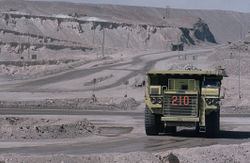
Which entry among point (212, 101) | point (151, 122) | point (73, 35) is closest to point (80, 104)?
point (151, 122)

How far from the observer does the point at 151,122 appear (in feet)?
96.3

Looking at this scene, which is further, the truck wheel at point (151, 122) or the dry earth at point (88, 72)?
the truck wheel at point (151, 122)

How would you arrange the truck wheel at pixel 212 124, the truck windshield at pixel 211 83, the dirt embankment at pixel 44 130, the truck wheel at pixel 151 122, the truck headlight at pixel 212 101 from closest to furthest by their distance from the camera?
the dirt embankment at pixel 44 130 → the truck headlight at pixel 212 101 → the truck windshield at pixel 211 83 → the truck wheel at pixel 151 122 → the truck wheel at pixel 212 124

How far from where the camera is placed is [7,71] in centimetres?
9762

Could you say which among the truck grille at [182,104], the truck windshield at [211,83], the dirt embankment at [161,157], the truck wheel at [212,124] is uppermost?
the truck windshield at [211,83]

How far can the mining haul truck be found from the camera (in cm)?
2853

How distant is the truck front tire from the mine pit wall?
8967 centimetres

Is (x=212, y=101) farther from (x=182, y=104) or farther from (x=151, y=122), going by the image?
(x=151, y=122)

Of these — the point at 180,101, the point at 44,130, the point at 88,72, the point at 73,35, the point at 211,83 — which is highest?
the point at 73,35

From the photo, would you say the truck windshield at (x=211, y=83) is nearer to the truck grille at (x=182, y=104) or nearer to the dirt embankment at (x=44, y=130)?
the truck grille at (x=182, y=104)

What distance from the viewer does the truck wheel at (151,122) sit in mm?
29312

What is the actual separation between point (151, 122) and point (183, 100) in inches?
78.7

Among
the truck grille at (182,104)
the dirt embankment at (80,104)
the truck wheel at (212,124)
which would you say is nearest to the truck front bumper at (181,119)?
the truck grille at (182,104)

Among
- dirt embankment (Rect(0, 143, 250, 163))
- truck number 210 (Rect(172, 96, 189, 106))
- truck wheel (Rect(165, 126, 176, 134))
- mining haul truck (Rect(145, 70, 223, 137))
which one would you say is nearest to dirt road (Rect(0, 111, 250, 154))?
truck wheel (Rect(165, 126, 176, 134))
